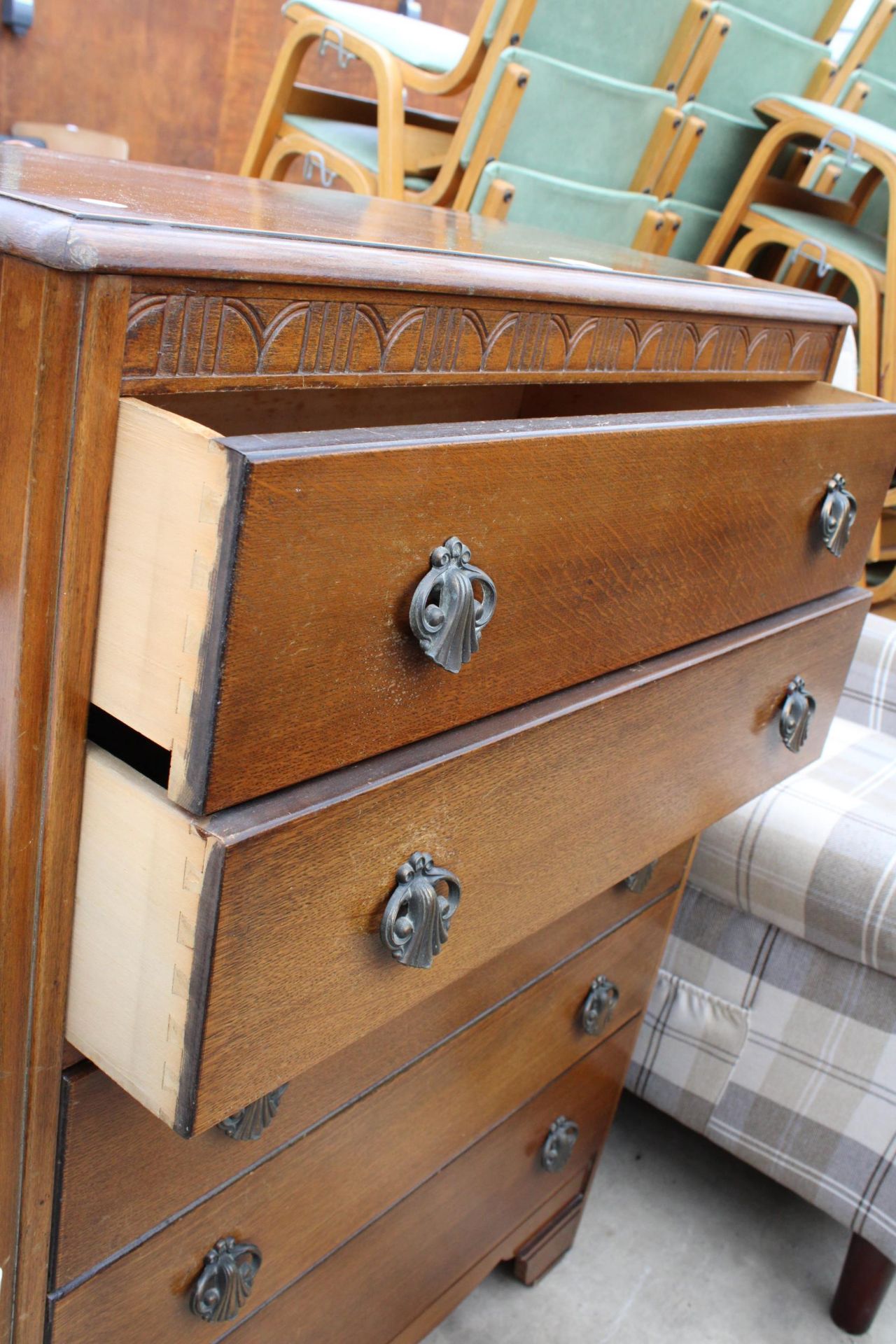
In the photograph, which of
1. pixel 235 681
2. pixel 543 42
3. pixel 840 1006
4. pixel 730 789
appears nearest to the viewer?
pixel 235 681

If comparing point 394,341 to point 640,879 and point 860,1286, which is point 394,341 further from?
point 860,1286

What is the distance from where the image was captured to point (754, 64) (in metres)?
1.97

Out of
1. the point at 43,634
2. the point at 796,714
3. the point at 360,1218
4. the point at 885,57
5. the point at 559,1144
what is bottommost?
the point at 559,1144

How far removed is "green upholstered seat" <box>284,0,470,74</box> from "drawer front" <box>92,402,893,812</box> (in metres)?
1.46

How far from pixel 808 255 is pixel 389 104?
68 centimetres

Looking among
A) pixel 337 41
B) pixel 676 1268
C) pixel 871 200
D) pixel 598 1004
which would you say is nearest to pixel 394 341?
pixel 598 1004

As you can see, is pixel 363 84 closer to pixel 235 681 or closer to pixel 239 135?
pixel 239 135

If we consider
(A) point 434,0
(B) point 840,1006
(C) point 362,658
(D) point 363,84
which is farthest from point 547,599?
(A) point 434,0

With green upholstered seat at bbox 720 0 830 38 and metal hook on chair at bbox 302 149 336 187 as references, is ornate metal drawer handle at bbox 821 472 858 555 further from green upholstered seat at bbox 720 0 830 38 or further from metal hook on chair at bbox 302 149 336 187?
green upholstered seat at bbox 720 0 830 38

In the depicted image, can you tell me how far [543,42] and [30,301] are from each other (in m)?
1.47

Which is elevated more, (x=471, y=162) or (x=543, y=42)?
(x=543, y=42)

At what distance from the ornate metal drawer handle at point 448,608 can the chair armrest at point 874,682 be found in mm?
973

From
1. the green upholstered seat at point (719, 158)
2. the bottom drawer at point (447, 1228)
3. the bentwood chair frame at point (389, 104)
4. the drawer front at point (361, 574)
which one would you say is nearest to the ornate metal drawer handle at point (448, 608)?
the drawer front at point (361, 574)

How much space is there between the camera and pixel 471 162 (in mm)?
1652
